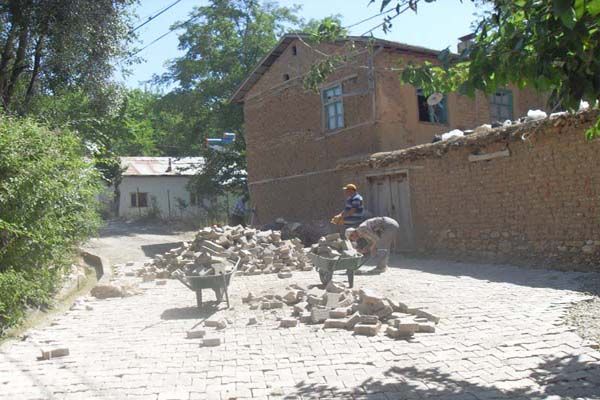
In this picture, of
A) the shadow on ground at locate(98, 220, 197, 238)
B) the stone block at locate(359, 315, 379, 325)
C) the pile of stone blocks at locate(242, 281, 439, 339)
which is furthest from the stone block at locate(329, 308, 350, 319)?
the shadow on ground at locate(98, 220, 197, 238)

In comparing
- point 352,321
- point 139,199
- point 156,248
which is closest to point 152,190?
point 139,199

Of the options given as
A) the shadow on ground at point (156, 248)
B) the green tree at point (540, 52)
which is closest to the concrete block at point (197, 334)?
the green tree at point (540, 52)

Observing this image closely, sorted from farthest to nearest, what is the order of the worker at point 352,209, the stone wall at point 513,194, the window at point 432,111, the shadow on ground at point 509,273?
the window at point 432,111
the worker at point 352,209
the stone wall at point 513,194
the shadow on ground at point 509,273

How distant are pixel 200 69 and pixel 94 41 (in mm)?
17925

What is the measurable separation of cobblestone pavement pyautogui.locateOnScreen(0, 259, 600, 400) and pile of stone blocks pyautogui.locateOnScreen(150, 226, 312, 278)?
157 inches

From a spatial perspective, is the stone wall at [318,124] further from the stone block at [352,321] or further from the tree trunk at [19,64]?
the stone block at [352,321]

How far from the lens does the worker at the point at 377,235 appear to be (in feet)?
36.0

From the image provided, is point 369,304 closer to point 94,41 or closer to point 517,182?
point 517,182

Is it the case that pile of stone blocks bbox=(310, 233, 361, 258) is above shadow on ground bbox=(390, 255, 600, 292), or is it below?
above

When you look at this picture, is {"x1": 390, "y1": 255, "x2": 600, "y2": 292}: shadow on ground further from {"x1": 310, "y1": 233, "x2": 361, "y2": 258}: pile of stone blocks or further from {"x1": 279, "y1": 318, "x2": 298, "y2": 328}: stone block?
{"x1": 279, "y1": 318, "x2": 298, "y2": 328}: stone block

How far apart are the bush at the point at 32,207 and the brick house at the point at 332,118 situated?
8.30m

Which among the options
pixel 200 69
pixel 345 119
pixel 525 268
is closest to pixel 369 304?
pixel 525 268

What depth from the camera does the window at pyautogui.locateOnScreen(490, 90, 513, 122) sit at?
1868 centimetres

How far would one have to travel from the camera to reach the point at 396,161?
47.4 feet
